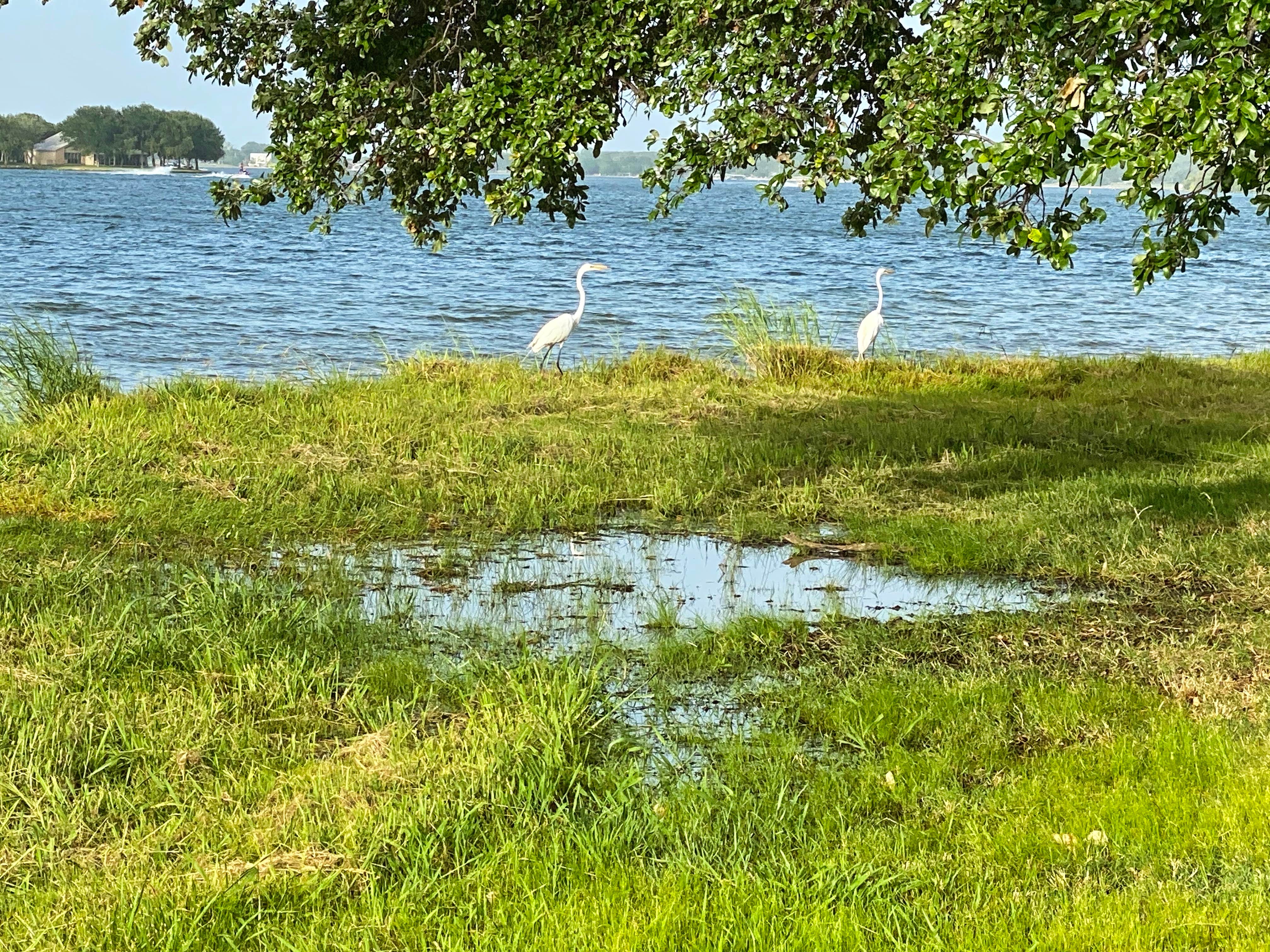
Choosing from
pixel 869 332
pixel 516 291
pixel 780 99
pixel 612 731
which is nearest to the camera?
pixel 612 731

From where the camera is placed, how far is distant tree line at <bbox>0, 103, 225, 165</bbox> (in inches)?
6024

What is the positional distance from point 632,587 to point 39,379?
284 inches

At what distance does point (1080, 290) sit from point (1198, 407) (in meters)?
24.5

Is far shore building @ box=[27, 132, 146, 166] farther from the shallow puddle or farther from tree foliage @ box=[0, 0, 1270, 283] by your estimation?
the shallow puddle

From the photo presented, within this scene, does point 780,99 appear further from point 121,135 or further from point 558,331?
point 121,135

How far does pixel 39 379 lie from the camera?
12039mm

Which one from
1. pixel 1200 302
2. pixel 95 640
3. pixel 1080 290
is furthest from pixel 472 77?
pixel 1080 290

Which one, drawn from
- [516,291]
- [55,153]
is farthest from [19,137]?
[516,291]

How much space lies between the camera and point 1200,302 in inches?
1303

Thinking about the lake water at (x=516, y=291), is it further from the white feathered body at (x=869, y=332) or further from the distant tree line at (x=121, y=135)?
the distant tree line at (x=121, y=135)

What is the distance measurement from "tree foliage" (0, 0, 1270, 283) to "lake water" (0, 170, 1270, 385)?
31.5 inches

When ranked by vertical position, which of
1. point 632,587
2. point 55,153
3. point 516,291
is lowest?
point 516,291

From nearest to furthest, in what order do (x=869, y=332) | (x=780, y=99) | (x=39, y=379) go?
(x=780, y=99), (x=39, y=379), (x=869, y=332)

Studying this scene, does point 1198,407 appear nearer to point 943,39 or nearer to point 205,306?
point 943,39
